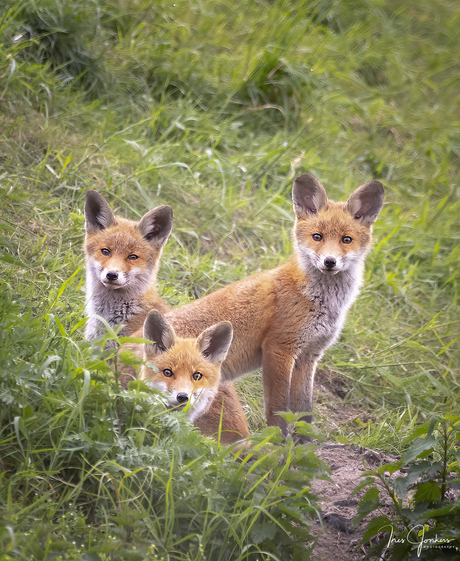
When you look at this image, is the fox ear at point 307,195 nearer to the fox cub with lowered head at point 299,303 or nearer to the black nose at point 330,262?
the fox cub with lowered head at point 299,303

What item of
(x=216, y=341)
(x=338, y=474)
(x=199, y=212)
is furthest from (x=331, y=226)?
(x=199, y=212)

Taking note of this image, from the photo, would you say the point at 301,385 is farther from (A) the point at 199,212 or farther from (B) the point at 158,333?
(A) the point at 199,212

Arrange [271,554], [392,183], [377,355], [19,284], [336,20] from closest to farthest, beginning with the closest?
[271,554], [19,284], [377,355], [392,183], [336,20]

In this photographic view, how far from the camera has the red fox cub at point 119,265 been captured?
4.27 meters

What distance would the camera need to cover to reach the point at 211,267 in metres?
5.65

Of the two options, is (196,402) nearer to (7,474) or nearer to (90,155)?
(7,474)

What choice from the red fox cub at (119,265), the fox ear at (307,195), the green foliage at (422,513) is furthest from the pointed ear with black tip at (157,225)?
the green foliage at (422,513)

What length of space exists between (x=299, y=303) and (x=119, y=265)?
4.81 feet

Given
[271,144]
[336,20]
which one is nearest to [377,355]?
[271,144]

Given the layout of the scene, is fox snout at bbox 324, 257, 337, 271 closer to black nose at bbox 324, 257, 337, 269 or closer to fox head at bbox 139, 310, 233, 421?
black nose at bbox 324, 257, 337, 269

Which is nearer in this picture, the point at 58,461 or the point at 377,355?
the point at 58,461

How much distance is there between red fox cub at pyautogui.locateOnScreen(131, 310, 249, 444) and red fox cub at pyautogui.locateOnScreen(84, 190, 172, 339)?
0.60 meters

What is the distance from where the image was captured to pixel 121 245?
4.35 metres

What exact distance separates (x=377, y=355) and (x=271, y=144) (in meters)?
3.34
